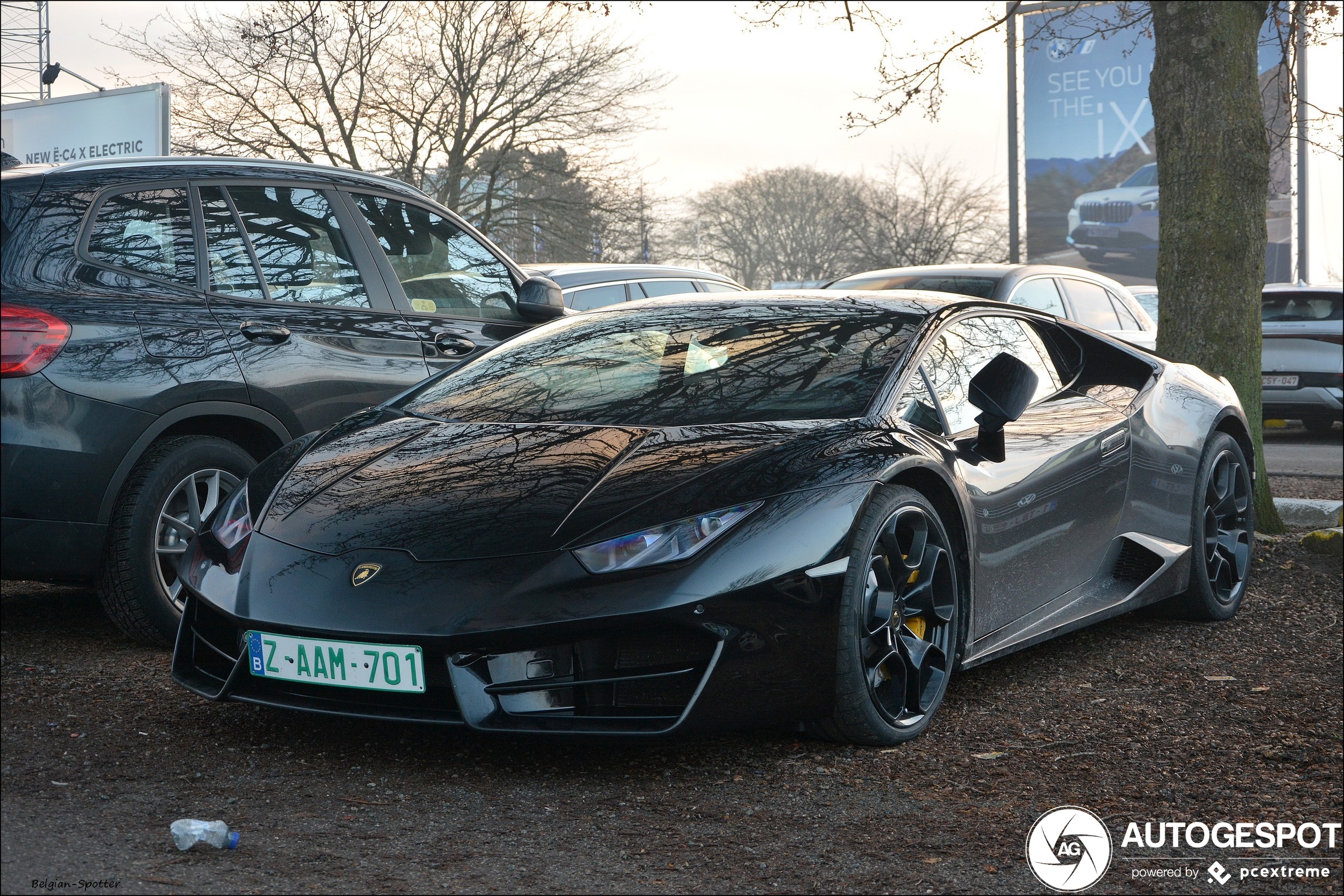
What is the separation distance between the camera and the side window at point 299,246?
17.0 feet

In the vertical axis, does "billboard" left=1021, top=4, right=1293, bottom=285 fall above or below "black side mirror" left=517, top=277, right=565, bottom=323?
above

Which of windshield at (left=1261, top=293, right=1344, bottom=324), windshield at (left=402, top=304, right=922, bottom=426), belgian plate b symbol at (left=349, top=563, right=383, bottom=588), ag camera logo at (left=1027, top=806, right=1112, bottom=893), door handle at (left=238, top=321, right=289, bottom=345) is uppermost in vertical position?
windshield at (left=1261, top=293, right=1344, bottom=324)

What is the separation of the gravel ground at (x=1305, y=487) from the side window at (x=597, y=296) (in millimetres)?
4499

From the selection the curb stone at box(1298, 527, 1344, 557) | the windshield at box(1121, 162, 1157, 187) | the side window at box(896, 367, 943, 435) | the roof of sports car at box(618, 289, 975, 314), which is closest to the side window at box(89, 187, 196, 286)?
the roof of sports car at box(618, 289, 975, 314)

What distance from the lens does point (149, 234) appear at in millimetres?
4848

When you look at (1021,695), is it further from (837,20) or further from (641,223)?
(641,223)

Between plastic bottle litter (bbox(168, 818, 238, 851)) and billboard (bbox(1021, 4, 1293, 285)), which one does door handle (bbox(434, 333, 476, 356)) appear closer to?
plastic bottle litter (bbox(168, 818, 238, 851))

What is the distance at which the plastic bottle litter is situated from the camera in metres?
2.79

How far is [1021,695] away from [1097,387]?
135 centimetres

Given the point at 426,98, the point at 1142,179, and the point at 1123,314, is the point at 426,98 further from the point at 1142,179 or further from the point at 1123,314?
the point at 1142,179

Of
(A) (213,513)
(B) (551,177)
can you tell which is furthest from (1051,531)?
(B) (551,177)

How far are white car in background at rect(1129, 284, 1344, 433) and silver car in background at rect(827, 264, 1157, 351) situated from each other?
90.6 inches

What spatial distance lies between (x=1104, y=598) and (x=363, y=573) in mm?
2571

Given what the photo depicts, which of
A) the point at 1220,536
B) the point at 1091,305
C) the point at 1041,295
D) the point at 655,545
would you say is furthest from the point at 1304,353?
the point at 655,545
